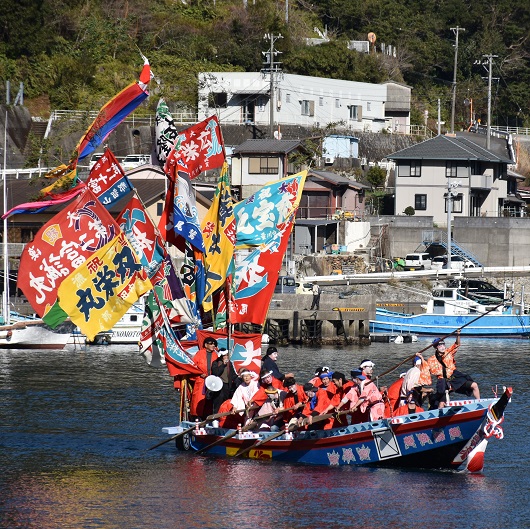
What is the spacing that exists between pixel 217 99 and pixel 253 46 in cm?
873

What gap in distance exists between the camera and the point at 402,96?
98188mm

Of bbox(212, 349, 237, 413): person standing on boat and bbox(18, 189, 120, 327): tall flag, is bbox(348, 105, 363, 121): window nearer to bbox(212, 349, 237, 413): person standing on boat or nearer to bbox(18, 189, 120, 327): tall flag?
bbox(18, 189, 120, 327): tall flag

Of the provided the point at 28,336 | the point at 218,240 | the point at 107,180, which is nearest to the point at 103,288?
the point at 218,240

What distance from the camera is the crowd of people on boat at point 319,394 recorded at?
27.2m

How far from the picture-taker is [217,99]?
3479 inches

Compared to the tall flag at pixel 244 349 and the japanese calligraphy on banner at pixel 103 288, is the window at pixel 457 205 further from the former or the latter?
the japanese calligraphy on banner at pixel 103 288

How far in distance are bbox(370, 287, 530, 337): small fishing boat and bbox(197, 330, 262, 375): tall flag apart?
99.7 ft

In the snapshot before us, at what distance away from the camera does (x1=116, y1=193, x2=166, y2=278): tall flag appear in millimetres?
30234

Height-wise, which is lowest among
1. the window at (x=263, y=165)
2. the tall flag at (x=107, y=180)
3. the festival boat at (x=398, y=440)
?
the festival boat at (x=398, y=440)

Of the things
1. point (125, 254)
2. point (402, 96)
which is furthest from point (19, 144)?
point (125, 254)

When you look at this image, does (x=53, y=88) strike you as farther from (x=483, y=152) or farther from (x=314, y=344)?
(x=314, y=344)

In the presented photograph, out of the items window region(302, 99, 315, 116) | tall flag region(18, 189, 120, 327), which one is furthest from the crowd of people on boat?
window region(302, 99, 315, 116)

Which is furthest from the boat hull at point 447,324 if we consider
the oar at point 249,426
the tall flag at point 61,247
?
the tall flag at point 61,247

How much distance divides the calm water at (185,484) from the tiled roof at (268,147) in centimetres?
3876
